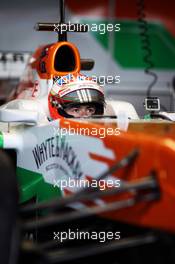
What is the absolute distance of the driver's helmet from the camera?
235cm

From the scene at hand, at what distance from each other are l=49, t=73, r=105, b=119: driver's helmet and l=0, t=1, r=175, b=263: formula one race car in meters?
0.08

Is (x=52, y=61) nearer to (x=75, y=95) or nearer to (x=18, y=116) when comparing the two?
(x=75, y=95)

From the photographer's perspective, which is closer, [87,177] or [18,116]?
[87,177]

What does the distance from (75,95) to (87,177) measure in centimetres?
63

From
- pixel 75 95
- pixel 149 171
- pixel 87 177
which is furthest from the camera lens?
pixel 75 95

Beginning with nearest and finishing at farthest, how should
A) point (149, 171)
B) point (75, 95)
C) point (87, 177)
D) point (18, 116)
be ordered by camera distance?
point (149, 171) < point (87, 177) < point (18, 116) < point (75, 95)

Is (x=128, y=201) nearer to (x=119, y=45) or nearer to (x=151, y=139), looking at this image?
(x=151, y=139)

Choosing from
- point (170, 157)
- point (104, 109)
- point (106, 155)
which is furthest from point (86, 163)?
point (104, 109)

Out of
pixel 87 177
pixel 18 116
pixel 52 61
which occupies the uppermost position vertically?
pixel 52 61

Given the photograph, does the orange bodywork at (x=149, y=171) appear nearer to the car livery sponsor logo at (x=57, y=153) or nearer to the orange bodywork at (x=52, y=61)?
the car livery sponsor logo at (x=57, y=153)

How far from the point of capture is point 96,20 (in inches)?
247

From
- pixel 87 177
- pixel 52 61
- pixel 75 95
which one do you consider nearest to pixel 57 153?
pixel 87 177

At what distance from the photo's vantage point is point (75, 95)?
2.35m

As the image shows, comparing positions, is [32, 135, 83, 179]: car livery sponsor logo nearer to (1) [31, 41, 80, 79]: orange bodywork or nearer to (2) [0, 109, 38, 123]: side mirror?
(2) [0, 109, 38, 123]: side mirror
